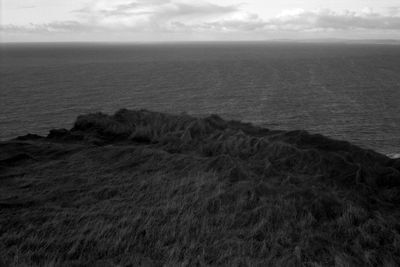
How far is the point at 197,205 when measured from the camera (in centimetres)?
1442

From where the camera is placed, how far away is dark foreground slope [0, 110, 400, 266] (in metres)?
10.9

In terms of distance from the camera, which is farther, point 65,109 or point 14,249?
point 65,109

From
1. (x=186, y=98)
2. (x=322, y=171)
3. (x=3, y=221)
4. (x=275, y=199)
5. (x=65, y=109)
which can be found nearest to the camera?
(x=3, y=221)

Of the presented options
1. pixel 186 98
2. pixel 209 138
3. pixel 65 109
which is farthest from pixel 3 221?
pixel 186 98

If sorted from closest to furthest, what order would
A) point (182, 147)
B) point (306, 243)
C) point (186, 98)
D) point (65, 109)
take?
point (306, 243), point (182, 147), point (65, 109), point (186, 98)

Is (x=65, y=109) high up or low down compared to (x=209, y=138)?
down

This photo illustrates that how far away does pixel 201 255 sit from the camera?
10.6m

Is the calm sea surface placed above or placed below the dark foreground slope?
below

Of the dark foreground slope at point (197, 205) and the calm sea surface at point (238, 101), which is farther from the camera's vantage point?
the calm sea surface at point (238, 101)

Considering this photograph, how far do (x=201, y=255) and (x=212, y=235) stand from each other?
153 centimetres

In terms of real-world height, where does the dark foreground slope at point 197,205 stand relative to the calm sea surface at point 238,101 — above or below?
above

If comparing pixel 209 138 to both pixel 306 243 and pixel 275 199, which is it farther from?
pixel 306 243

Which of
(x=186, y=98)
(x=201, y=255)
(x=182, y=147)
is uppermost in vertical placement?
(x=201, y=255)

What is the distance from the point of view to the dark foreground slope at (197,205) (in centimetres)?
1088
